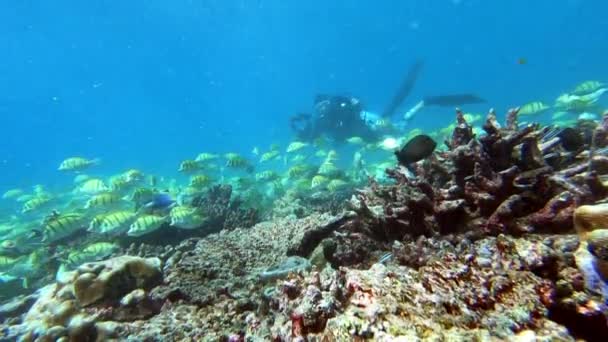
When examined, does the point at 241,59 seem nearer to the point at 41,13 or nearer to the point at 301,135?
the point at 41,13

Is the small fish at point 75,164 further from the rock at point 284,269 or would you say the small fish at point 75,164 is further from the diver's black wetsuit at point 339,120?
the rock at point 284,269

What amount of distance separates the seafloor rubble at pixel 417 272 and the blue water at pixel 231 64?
46.5 meters

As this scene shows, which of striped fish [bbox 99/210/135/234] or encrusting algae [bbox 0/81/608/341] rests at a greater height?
striped fish [bbox 99/210/135/234]

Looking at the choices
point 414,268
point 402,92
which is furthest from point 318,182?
point 402,92

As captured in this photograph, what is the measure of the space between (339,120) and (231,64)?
116m

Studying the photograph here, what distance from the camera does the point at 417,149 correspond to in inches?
167

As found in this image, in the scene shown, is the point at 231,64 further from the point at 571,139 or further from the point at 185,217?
the point at 571,139

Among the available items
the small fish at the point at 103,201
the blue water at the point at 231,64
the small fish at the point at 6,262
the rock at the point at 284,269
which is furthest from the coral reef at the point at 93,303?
the blue water at the point at 231,64

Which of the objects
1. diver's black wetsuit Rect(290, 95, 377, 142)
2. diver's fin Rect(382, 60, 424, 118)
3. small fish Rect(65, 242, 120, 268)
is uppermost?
diver's fin Rect(382, 60, 424, 118)

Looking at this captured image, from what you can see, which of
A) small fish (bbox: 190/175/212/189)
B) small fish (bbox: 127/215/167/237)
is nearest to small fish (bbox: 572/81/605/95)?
small fish (bbox: 190/175/212/189)

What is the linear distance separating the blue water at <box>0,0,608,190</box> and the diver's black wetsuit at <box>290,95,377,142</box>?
33626mm

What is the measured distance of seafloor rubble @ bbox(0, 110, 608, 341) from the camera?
1550 millimetres

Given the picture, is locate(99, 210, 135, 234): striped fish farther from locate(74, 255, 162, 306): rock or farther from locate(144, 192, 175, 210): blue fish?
locate(74, 255, 162, 306): rock

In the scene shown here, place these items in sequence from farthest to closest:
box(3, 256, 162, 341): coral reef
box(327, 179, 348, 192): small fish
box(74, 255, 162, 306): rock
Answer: box(327, 179, 348, 192): small fish → box(74, 255, 162, 306): rock → box(3, 256, 162, 341): coral reef
